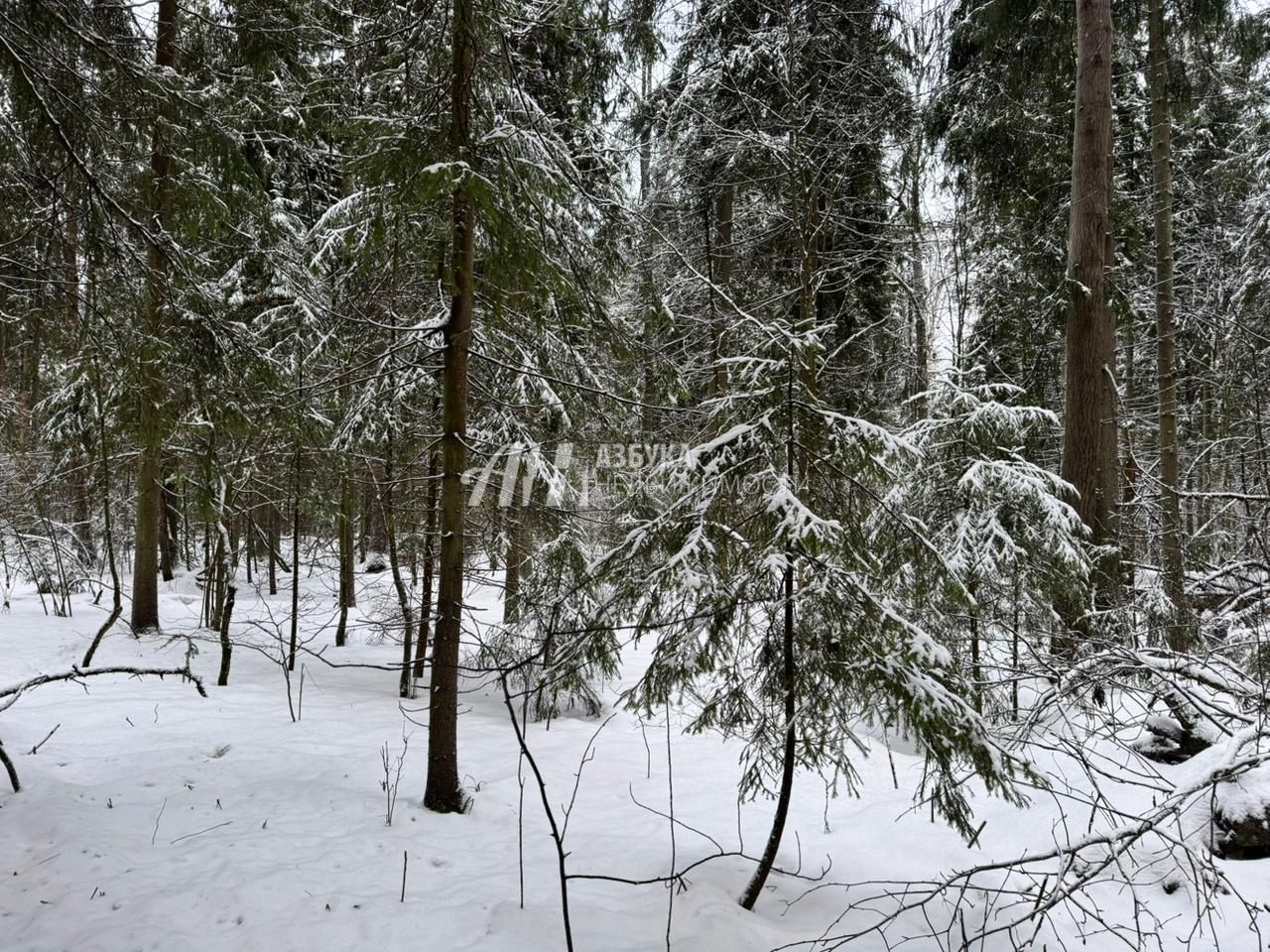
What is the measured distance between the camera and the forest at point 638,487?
→ 361 centimetres

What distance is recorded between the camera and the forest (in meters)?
3.61

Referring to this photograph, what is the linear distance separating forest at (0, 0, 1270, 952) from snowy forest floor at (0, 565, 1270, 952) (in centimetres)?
4

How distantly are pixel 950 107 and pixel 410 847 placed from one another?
11020 millimetres

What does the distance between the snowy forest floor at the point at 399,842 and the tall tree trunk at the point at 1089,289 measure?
3200 millimetres

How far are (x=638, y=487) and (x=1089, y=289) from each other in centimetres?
536

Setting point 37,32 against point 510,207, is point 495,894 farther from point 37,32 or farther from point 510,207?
point 37,32

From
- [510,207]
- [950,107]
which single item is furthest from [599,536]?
[950,107]

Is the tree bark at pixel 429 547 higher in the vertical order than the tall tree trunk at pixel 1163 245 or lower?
lower

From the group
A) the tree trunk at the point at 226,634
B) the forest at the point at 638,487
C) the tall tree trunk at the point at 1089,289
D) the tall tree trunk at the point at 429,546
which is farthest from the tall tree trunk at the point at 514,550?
the tall tree trunk at the point at 1089,289

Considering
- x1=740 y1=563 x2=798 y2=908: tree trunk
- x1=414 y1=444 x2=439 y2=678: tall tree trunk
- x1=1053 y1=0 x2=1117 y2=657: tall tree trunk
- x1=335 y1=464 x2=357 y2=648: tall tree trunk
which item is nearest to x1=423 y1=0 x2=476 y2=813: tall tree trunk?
x1=414 y1=444 x2=439 y2=678: tall tree trunk

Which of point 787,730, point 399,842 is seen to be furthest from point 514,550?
point 787,730

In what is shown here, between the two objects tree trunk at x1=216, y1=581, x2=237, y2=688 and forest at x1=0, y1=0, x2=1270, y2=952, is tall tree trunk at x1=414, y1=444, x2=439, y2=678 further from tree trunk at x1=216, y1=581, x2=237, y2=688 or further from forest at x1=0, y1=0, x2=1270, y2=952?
tree trunk at x1=216, y1=581, x2=237, y2=688

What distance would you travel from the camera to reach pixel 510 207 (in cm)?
464

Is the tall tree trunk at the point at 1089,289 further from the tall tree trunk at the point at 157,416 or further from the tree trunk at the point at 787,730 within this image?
the tall tree trunk at the point at 157,416
